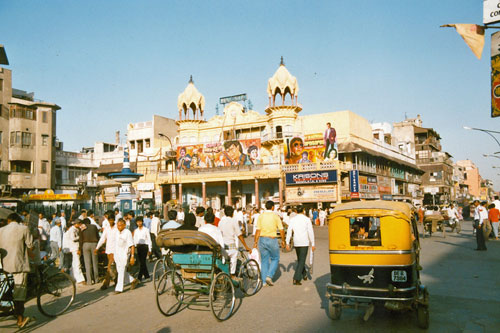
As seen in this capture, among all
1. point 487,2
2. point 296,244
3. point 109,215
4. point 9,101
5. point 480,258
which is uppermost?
point 9,101

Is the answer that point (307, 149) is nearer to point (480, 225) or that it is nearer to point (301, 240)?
point (480, 225)

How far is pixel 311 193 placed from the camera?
41188mm

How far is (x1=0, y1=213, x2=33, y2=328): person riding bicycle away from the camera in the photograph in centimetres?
640

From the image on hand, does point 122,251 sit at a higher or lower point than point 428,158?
lower

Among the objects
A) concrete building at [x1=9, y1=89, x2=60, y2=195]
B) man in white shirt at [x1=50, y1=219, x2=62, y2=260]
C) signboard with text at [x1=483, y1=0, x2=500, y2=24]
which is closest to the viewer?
signboard with text at [x1=483, y1=0, x2=500, y2=24]

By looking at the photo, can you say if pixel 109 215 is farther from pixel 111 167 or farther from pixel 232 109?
pixel 111 167

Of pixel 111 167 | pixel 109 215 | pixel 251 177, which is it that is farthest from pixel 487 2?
pixel 111 167

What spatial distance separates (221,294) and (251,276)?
6.03 ft

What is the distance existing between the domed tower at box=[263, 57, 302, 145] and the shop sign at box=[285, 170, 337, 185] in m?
5.82

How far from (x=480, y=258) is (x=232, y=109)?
41219 millimetres

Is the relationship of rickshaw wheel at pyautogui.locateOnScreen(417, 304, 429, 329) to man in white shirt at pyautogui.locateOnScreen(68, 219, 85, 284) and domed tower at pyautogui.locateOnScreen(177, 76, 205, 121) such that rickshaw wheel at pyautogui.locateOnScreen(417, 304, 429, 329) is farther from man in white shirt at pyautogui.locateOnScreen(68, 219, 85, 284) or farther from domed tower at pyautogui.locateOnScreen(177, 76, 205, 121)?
domed tower at pyautogui.locateOnScreen(177, 76, 205, 121)

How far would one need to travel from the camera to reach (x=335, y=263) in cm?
626

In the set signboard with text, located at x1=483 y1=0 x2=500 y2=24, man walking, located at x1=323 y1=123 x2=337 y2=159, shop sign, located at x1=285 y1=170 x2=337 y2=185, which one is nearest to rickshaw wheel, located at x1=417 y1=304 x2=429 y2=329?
signboard with text, located at x1=483 y1=0 x2=500 y2=24

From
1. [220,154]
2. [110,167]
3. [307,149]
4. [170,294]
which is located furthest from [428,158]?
[170,294]
